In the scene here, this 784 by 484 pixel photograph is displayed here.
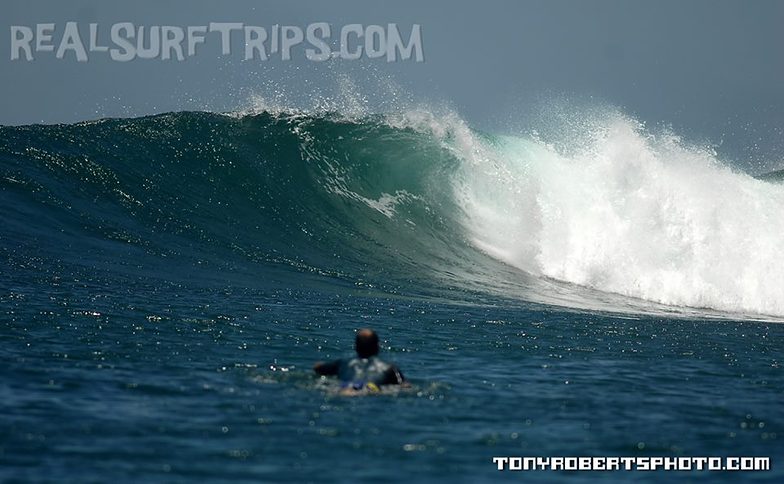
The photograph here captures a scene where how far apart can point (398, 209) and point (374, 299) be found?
33.7ft

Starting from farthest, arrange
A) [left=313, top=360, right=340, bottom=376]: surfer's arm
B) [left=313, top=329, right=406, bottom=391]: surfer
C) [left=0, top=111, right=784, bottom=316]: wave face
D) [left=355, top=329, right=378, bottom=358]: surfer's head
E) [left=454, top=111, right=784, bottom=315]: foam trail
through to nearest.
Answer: [left=454, top=111, right=784, bottom=315]: foam trail, [left=0, top=111, right=784, bottom=316]: wave face, [left=313, top=360, right=340, bottom=376]: surfer's arm, [left=355, top=329, right=378, bottom=358]: surfer's head, [left=313, top=329, right=406, bottom=391]: surfer

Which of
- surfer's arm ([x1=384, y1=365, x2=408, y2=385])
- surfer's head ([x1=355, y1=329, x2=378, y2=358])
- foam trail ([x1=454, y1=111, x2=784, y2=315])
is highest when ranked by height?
foam trail ([x1=454, y1=111, x2=784, y2=315])

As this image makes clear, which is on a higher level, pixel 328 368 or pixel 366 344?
pixel 366 344

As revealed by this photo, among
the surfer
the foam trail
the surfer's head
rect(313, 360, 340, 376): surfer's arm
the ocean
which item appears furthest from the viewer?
the foam trail

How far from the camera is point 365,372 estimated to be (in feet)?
34.2

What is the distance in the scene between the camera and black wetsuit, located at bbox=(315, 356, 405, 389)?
1036 cm

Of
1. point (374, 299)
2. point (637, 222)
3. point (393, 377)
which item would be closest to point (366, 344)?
point (393, 377)

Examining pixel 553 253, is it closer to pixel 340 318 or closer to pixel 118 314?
pixel 340 318

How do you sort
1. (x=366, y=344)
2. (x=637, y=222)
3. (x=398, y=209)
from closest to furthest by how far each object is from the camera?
(x=366, y=344) < (x=637, y=222) < (x=398, y=209)

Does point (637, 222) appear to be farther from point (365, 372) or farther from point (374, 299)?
point (365, 372)

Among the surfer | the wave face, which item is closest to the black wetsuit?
the surfer

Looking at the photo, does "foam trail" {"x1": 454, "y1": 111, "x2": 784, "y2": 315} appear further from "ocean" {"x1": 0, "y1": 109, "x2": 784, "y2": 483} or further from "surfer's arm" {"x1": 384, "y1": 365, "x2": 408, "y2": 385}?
"surfer's arm" {"x1": 384, "y1": 365, "x2": 408, "y2": 385}

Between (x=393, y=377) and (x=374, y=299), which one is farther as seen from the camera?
(x=374, y=299)

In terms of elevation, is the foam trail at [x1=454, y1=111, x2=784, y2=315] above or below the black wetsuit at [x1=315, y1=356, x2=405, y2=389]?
above
